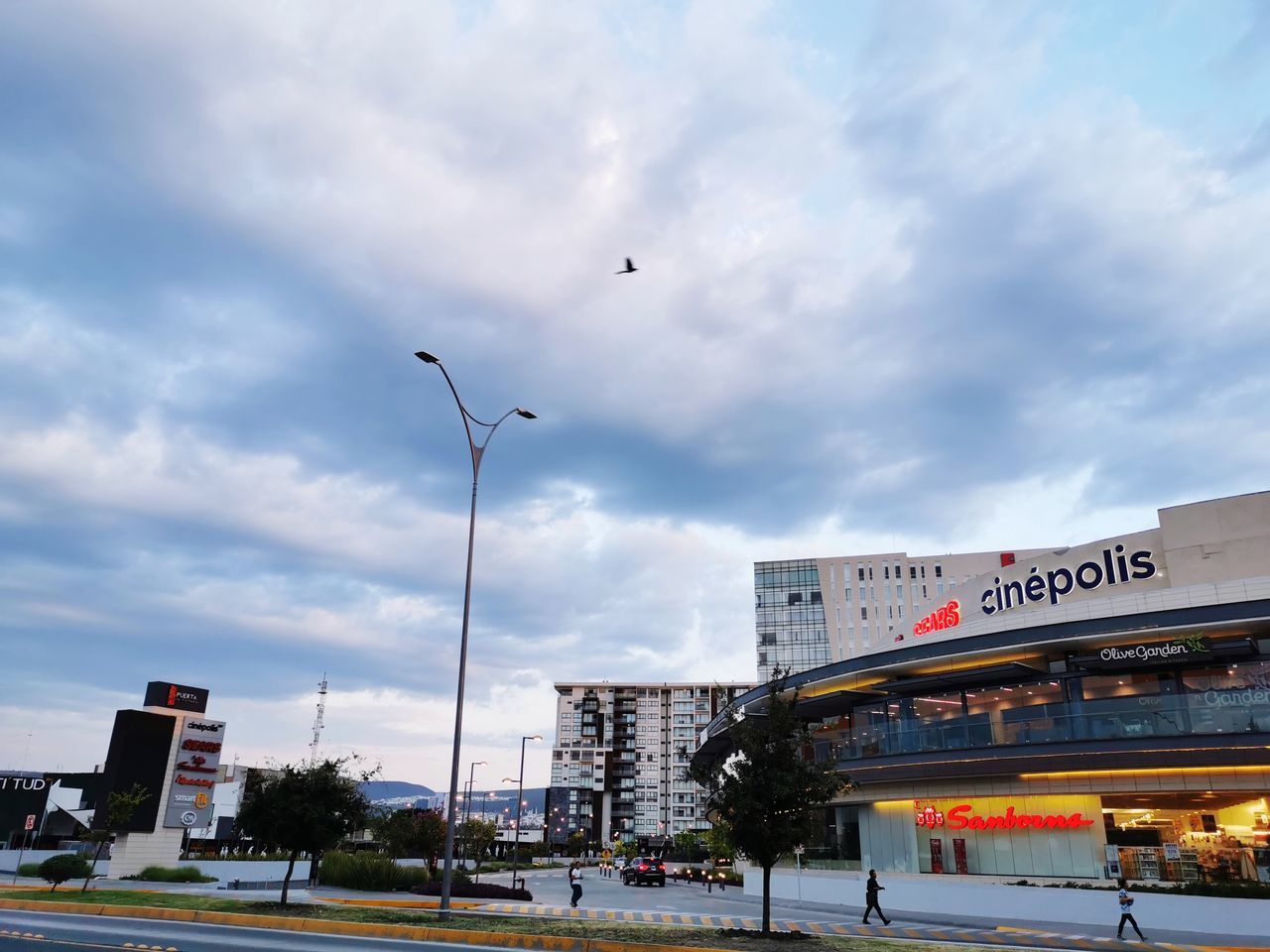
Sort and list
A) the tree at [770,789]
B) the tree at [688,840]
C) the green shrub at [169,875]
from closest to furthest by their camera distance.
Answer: the tree at [770,789] → the green shrub at [169,875] → the tree at [688,840]

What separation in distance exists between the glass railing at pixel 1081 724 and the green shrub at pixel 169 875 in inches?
1310

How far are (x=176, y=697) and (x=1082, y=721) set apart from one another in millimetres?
48209

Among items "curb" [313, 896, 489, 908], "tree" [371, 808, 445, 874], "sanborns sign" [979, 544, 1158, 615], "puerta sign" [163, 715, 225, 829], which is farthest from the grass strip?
"sanborns sign" [979, 544, 1158, 615]

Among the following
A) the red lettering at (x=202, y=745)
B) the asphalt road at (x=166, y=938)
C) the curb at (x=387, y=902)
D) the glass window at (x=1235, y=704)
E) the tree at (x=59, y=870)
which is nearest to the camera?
the asphalt road at (x=166, y=938)

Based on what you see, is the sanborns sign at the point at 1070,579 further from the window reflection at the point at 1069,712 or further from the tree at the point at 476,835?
the tree at the point at 476,835

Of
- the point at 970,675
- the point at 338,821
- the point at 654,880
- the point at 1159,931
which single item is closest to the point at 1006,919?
the point at 1159,931

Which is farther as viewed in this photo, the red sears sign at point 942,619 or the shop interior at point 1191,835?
the red sears sign at point 942,619

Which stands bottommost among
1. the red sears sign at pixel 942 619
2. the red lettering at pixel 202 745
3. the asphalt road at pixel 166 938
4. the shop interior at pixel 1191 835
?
the asphalt road at pixel 166 938

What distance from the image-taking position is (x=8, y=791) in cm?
6456

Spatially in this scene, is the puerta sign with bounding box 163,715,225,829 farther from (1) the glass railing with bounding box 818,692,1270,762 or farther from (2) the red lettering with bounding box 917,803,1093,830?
(2) the red lettering with bounding box 917,803,1093,830

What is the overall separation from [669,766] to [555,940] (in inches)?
5051

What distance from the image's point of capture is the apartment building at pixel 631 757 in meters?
138

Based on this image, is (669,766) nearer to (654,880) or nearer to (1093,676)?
(654,880)

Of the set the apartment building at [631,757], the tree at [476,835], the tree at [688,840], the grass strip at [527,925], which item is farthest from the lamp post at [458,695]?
the apartment building at [631,757]
